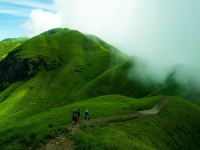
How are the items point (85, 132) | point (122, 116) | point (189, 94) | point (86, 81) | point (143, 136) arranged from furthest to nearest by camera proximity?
1. point (86, 81)
2. point (189, 94)
3. point (122, 116)
4. point (143, 136)
5. point (85, 132)

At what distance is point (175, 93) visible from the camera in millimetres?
138500

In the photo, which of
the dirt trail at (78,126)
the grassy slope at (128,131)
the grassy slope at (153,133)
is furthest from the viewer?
the grassy slope at (128,131)

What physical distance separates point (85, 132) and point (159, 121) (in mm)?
20640

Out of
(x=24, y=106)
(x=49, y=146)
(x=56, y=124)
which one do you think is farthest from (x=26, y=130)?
(x=24, y=106)

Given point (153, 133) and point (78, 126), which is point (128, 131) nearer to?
point (153, 133)

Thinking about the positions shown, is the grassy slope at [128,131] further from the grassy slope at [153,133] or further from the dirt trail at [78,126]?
the dirt trail at [78,126]

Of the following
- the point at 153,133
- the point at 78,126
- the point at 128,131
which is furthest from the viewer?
the point at 153,133

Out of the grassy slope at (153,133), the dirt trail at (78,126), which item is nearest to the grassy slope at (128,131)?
the grassy slope at (153,133)

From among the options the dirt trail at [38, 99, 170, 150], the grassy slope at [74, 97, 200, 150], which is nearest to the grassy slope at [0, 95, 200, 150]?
the grassy slope at [74, 97, 200, 150]

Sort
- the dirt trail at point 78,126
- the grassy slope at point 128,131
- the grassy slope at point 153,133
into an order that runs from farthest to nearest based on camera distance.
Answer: the grassy slope at point 128,131 → the grassy slope at point 153,133 → the dirt trail at point 78,126

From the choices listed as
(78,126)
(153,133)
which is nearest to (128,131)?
(153,133)

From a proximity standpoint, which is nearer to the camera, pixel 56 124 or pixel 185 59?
pixel 56 124

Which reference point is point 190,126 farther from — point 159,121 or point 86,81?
point 86,81

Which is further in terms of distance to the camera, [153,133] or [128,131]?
[153,133]
